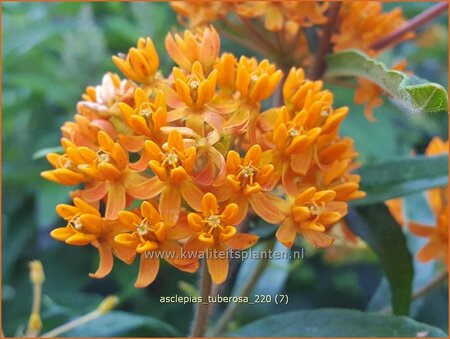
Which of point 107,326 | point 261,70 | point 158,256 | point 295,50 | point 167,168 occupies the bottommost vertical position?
point 107,326

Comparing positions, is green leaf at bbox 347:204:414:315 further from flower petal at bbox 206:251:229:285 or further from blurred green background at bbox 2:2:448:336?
blurred green background at bbox 2:2:448:336

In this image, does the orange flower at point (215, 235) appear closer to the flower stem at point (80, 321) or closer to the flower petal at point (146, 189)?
the flower petal at point (146, 189)

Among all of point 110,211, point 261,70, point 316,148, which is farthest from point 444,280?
point 110,211

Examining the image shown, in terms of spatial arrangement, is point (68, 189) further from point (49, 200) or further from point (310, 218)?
point (310, 218)

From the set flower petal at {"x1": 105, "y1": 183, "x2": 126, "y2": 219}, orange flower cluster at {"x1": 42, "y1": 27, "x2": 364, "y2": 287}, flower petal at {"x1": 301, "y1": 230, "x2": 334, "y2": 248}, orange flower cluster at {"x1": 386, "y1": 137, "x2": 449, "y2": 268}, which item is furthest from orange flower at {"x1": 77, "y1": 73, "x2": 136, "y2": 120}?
orange flower cluster at {"x1": 386, "y1": 137, "x2": 449, "y2": 268}

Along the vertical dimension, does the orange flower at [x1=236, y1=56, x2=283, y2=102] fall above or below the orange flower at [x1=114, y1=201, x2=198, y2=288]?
above

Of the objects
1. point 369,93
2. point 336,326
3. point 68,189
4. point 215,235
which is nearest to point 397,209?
point 369,93

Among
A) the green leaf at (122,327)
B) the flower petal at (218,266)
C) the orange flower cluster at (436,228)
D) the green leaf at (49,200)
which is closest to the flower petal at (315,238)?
the flower petal at (218,266)

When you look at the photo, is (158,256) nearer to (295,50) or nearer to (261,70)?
(261,70)
